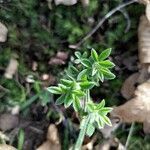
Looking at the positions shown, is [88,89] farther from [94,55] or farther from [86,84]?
[94,55]

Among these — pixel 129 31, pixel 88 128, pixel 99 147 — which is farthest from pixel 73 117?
pixel 129 31

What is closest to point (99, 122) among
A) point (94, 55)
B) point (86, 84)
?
point (86, 84)

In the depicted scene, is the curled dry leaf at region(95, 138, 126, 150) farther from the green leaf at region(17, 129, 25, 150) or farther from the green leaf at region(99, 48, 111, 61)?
the green leaf at region(99, 48, 111, 61)

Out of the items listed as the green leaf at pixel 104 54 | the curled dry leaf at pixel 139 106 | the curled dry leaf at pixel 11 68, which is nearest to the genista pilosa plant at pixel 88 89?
the green leaf at pixel 104 54

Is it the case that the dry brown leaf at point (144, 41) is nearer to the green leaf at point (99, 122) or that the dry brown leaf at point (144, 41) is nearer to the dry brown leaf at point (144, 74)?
the dry brown leaf at point (144, 74)

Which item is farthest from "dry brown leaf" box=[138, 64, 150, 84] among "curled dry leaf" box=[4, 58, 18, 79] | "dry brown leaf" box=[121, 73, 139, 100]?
"curled dry leaf" box=[4, 58, 18, 79]

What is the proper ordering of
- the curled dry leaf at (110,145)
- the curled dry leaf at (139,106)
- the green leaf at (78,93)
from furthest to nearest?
1. the curled dry leaf at (110,145)
2. the curled dry leaf at (139,106)
3. the green leaf at (78,93)
